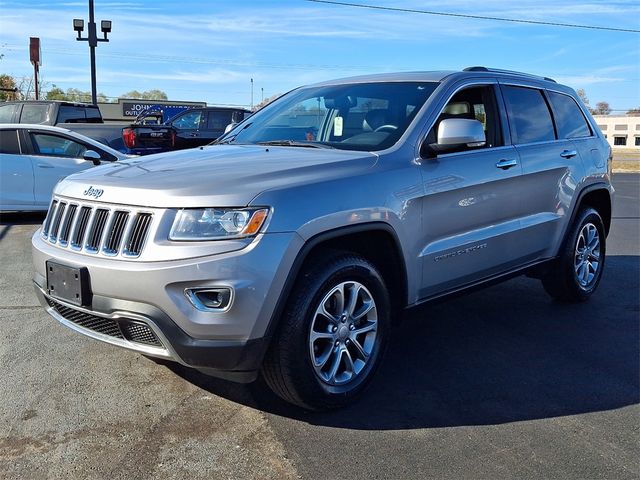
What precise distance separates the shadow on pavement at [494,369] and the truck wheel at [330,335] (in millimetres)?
176

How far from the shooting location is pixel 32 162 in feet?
31.7

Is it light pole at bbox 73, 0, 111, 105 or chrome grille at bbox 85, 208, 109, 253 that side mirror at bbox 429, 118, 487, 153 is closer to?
chrome grille at bbox 85, 208, 109, 253

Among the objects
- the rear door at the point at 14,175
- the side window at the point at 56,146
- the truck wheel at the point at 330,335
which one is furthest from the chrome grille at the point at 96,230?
the side window at the point at 56,146

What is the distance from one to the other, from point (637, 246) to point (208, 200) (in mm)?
7444

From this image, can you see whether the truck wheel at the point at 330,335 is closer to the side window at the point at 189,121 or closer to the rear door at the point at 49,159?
the rear door at the point at 49,159

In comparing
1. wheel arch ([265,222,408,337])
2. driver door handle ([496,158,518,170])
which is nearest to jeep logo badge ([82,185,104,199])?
wheel arch ([265,222,408,337])

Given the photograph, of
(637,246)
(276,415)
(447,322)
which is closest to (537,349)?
(447,322)

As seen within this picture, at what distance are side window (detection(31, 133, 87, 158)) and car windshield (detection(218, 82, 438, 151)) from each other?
593 cm

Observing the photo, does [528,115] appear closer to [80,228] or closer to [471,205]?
[471,205]

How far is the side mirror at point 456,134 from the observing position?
3945 millimetres

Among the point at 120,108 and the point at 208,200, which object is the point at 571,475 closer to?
the point at 208,200

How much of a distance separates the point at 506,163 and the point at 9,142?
26.0 ft

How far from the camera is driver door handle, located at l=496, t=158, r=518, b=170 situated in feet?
14.9

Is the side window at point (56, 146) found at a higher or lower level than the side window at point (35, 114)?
lower
